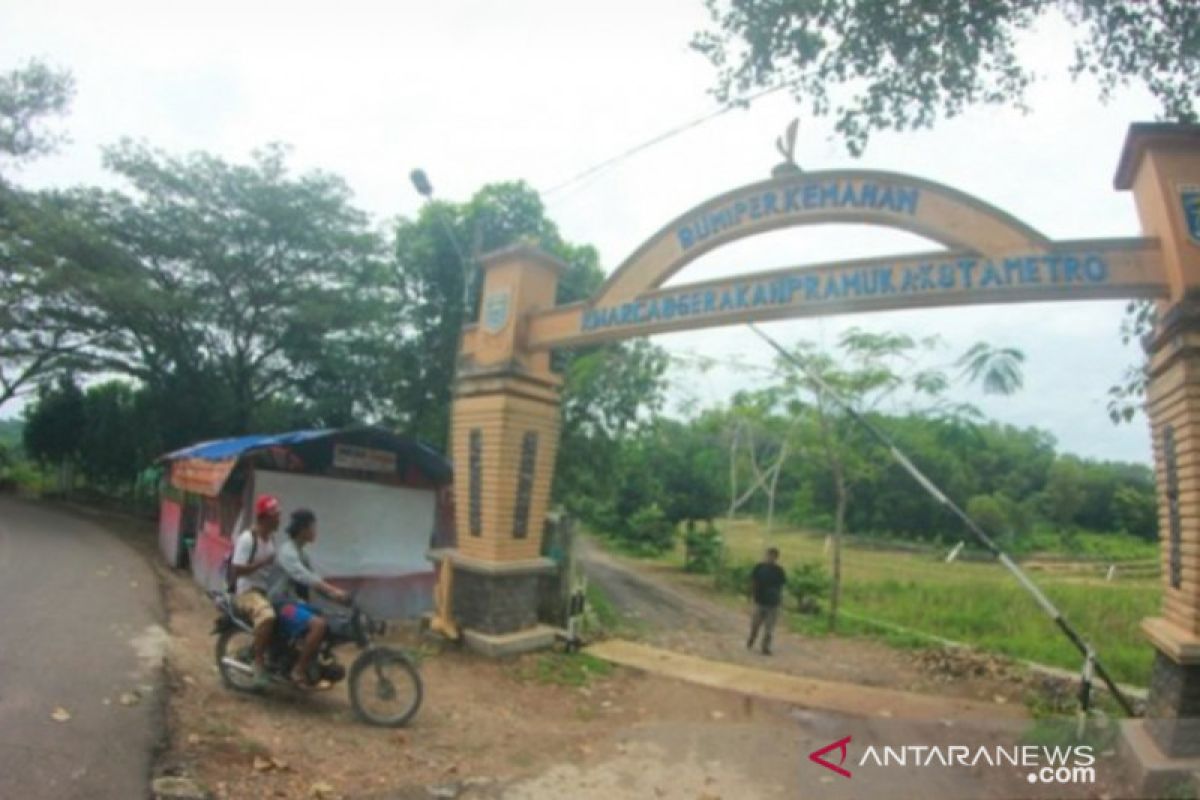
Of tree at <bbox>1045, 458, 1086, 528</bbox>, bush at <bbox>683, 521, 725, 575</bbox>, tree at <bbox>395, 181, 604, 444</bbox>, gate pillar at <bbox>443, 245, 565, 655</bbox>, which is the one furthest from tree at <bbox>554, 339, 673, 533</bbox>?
tree at <bbox>1045, 458, 1086, 528</bbox>

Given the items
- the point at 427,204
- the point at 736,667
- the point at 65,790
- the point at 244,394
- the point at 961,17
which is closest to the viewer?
the point at 65,790

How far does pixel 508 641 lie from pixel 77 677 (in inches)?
153

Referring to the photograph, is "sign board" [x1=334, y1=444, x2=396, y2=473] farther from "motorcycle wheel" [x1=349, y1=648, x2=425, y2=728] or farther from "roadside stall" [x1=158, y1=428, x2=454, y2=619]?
"motorcycle wheel" [x1=349, y1=648, x2=425, y2=728]

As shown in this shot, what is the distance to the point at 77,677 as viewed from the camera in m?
5.62

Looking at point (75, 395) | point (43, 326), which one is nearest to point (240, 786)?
point (43, 326)

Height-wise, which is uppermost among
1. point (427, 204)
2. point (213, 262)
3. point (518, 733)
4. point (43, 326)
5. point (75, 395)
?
point (427, 204)

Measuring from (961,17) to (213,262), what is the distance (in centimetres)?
1704

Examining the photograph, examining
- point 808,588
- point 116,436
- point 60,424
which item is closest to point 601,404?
point 808,588

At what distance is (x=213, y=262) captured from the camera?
61.3 feet

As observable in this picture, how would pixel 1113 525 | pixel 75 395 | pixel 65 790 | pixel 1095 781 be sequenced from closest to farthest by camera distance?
pixel 65 790 < pixel 1095 781 < pixel 75 395 < pixel 1113 525

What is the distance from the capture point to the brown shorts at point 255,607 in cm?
569

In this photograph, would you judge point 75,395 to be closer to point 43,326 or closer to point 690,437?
point 43,326

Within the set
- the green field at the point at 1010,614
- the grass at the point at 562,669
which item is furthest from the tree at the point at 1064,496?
the grass at the point at 562,669

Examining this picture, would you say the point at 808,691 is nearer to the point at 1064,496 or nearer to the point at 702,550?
the point at 702,550
